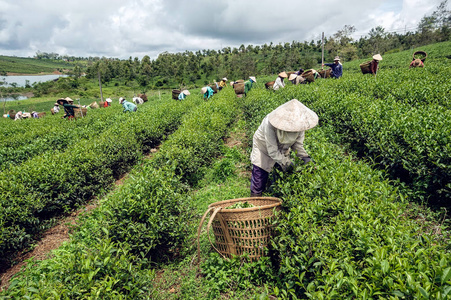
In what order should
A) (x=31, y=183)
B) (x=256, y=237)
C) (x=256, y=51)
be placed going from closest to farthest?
1. (x=256, y=237)
2. (x=31, y=183)
3. (x=256, y=51)

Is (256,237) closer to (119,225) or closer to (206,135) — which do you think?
(119,225)

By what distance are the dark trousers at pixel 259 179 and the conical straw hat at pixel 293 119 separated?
92 cm

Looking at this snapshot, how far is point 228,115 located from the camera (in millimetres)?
9750

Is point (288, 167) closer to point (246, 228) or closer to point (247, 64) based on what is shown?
point (246, 228)

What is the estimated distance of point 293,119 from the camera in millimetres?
3100

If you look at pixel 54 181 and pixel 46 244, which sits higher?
pixel 54 181

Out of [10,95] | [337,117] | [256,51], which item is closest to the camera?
[337,117]

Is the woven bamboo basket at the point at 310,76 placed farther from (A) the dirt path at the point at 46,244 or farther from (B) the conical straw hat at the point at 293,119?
(A) the dirt path at the point at 46,244

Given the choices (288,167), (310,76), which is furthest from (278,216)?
(310,76)

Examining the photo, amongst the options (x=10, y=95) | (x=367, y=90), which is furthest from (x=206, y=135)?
(x=10, y=95)

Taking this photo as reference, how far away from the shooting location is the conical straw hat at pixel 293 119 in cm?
308

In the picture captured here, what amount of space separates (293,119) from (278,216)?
3.96 ft

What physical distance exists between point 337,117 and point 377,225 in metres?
4.85

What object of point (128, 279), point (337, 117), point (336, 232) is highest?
point (337, 117)
